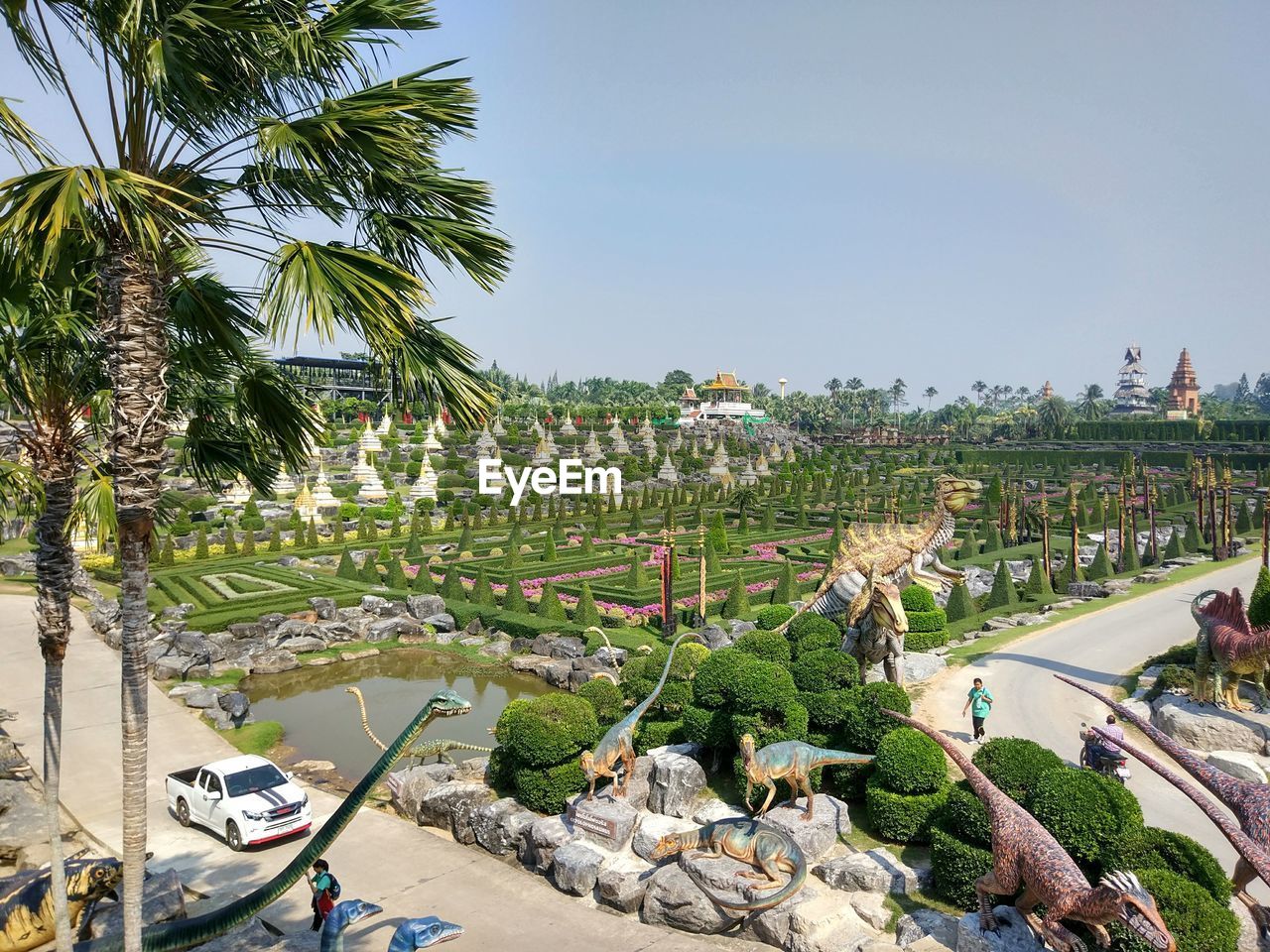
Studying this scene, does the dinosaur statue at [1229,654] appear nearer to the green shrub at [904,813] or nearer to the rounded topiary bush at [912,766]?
the rounded topiary bush at [912,766]

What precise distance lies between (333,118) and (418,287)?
1305 mm

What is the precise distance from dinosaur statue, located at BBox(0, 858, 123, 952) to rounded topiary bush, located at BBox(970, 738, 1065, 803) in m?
10.7

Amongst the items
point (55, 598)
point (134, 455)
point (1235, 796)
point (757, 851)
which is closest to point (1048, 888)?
point (1235, 796)

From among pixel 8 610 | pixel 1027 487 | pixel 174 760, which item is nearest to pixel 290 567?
pixel 8 610

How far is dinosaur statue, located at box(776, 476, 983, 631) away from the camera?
18.3m

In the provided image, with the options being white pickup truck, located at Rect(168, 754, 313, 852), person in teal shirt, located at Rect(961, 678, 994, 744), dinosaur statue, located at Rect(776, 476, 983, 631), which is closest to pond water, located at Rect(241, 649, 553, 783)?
white pickup truck, located at Rect(168, 754, 313, 852)

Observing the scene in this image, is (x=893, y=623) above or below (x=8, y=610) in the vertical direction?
above

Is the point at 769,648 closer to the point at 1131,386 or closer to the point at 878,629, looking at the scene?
the point at 878,629

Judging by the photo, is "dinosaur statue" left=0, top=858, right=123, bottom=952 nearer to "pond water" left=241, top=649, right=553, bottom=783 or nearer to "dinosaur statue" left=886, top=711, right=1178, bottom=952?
"pond water" left=241, top=649, right=553, bottom=783

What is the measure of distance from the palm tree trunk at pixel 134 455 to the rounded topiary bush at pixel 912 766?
9.64m

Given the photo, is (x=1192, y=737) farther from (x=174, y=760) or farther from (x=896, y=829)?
(x=174, y=760)

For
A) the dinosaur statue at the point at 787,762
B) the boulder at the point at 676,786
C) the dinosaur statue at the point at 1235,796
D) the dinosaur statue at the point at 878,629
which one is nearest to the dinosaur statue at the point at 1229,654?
the dinosaur statue at the point at 878,629

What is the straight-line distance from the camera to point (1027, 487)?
62.3 meters

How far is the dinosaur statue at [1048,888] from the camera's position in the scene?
8430 mm
